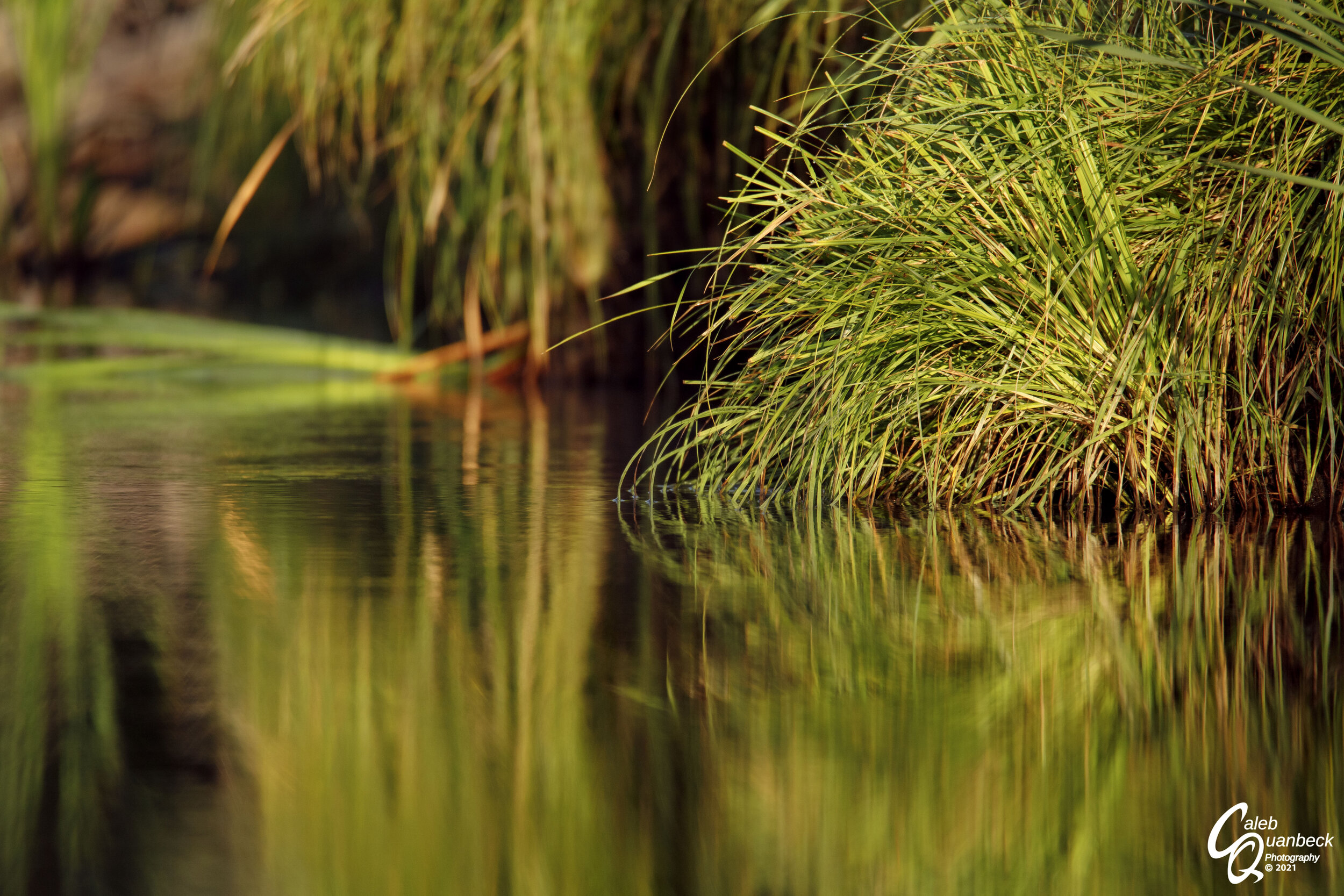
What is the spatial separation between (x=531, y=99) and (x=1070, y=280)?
2485 mm

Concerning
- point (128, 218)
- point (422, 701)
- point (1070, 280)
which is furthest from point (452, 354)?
point (422, 701)

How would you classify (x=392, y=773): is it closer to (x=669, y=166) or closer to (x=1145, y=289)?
(x=1145, y=289)

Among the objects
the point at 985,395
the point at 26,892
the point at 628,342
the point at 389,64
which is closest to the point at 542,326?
the point at 628,342

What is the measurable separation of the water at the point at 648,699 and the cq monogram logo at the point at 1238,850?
0.01 metres

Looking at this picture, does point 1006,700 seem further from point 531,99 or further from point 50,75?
point 50,75

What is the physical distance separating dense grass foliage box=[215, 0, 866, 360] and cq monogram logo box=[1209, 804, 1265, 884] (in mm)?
3302

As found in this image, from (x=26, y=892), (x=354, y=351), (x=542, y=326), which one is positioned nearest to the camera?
(x=26, y=892)

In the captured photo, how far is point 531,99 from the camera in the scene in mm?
4996

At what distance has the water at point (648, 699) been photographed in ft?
4.49

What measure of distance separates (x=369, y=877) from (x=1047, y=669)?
0.89 metres

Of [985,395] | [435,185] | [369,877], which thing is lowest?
→ [369,877]

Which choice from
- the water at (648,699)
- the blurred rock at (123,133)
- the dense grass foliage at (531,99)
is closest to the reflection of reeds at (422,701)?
the water at (648,699)

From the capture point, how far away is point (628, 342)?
600 centimetres

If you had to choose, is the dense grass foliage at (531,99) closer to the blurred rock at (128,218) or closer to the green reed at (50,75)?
the green reed at (50,75)
